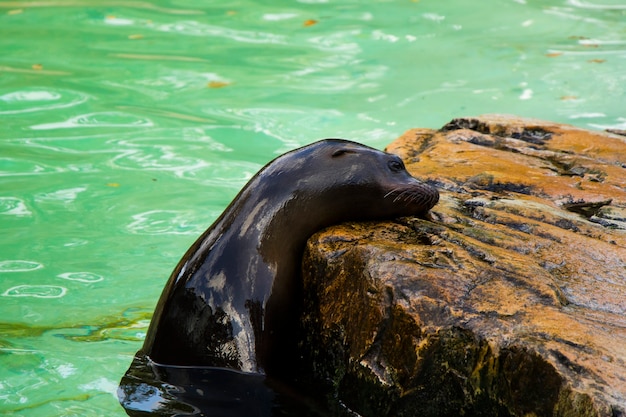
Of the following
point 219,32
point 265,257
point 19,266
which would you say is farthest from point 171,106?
point 265,257

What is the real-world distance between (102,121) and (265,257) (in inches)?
193

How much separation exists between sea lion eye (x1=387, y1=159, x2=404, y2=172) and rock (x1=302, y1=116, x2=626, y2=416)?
0.83 feet

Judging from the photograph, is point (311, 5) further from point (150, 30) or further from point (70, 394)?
point (70, 394)

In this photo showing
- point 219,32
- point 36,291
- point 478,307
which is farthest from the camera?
point 219,32

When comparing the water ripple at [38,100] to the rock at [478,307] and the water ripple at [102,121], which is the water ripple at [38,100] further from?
the rock at [478,307]

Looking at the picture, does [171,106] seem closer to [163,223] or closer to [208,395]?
[163,223]

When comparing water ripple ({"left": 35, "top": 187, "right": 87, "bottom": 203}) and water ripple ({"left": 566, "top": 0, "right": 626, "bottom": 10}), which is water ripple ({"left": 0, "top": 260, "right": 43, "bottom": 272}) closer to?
water ripple ({"left": 35, "top": 187, "right": 87, "bottom": 203})

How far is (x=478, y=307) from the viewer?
3.23 metres

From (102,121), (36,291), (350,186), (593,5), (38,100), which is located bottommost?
(36,291)

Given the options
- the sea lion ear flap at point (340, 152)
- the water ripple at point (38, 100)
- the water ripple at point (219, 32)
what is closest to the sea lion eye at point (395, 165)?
the sea lion ear flap at point (340, 152)

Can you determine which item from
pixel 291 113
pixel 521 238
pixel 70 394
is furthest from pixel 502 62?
pixel 70 394

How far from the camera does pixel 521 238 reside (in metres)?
3.90

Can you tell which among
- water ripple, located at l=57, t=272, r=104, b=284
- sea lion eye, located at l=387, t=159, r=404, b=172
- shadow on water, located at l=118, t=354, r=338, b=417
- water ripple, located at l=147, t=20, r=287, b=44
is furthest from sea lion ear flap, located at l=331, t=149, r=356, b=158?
water ripple, located at l=147, t=20, r=287, b=44

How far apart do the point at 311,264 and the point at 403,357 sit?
0.70 m
